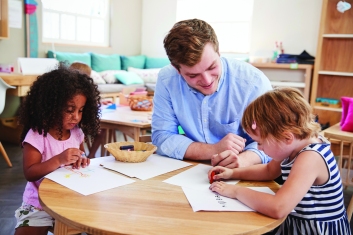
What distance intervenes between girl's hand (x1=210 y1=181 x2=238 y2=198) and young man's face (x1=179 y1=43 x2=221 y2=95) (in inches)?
17.0

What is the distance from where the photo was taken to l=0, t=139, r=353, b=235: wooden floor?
2166 millimetres

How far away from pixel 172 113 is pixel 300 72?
4.22 m

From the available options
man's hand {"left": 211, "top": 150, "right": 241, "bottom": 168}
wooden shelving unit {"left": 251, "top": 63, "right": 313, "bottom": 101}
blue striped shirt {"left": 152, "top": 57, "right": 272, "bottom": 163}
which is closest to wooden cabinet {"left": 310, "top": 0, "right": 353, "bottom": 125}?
wooden shelving unit {"left": 251, "top": 63, "right": 313, "bottom": 101}

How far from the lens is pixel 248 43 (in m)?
6.09

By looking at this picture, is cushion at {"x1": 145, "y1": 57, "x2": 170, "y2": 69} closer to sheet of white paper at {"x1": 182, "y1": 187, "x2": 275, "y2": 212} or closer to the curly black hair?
the curly black hair

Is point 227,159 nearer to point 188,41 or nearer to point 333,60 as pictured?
point 188,41

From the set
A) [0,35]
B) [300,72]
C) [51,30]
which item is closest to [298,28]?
[300,72]

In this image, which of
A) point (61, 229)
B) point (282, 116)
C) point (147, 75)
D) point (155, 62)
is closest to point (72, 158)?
point (61, 229)

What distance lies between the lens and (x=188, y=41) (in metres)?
1.22

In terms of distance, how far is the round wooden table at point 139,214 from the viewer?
751mm

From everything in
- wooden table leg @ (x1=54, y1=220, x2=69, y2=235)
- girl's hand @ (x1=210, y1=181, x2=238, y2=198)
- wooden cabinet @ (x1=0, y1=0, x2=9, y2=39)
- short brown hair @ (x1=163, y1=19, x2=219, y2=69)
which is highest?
wooden cabinet @ (x1=0, y1=0, x2=9, y2=39)

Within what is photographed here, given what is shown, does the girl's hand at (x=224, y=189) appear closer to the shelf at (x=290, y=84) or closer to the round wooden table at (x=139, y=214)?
the round wooden table at (x=139, y=214)

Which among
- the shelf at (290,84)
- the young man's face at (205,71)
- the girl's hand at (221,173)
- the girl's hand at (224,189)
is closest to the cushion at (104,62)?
the shelf at (290,84)

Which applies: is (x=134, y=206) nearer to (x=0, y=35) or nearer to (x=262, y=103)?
(x=262, y=103)
